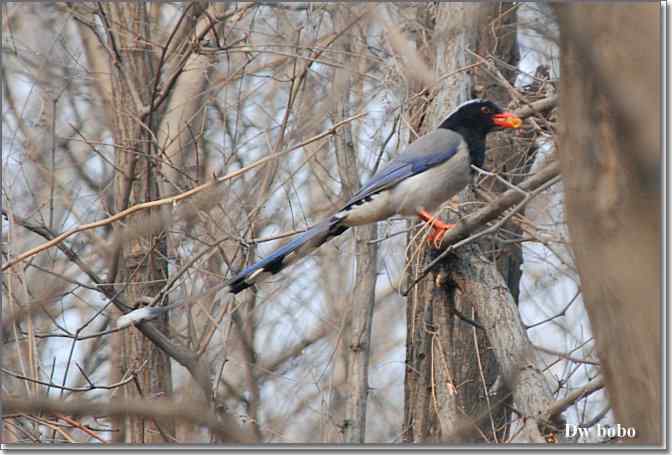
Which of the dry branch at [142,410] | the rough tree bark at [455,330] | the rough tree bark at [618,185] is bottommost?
the dry branch at [142,410]

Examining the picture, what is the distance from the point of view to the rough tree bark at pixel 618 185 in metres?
2.23

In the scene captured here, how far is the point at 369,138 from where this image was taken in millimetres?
6676

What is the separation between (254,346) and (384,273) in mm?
1121

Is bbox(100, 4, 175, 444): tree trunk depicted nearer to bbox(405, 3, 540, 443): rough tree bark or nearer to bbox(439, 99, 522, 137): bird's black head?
bbox(405, 3, 540, 443): rough tree bark

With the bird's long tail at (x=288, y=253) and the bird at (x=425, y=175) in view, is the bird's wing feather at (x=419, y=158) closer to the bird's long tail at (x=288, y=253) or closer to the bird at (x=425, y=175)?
the bird at (x=425, y=175)

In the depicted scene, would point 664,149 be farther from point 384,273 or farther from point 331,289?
point 331,289

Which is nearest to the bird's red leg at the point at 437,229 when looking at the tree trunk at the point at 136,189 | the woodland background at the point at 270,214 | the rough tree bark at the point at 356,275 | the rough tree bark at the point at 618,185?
the woodland background at the point at 270,214

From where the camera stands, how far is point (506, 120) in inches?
233

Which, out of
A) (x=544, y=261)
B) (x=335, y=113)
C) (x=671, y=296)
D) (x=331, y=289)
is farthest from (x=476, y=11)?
(x=671, y=296)

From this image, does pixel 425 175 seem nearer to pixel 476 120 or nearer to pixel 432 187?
pixel 432 187

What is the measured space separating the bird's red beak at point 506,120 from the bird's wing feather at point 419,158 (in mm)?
249

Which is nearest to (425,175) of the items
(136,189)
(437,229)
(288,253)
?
(437,229)

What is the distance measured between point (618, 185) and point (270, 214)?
4.11 meters

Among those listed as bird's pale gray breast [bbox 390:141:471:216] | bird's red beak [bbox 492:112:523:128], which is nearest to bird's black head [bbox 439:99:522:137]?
bird's red beak [bbox 492:112:523:128]
